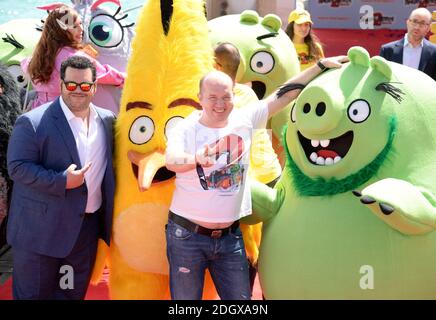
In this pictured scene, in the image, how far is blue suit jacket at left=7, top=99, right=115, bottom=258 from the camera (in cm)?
244

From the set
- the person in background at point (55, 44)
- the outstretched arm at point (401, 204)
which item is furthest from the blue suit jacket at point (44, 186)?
the outstretched arm at point (401, 204)

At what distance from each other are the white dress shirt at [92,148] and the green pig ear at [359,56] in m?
1.09

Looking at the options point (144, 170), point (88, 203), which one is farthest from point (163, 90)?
point (88, 203)

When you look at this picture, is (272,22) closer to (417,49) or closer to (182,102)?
(417,49)

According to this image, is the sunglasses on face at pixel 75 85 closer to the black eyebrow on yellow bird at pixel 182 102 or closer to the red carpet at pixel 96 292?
the black eyebrow on yellow bird at pixel 182 102

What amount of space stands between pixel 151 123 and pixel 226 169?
22.5 inches

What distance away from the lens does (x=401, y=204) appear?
2.14 meters

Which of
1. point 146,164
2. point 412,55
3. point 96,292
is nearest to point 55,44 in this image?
point 146,164

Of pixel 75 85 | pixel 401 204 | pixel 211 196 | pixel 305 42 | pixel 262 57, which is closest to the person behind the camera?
pixel 401 204

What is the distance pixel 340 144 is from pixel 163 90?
0.82m

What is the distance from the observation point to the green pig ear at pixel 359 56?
95.1 inches

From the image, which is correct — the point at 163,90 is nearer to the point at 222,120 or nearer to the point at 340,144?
the point at 222,120

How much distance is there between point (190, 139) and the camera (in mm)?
2256

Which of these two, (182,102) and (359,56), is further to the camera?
(182,102)
